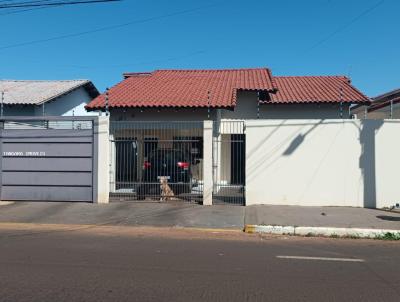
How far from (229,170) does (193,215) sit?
3155 mm

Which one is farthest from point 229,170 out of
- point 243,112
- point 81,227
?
point 243,112

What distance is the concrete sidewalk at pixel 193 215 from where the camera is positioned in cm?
1183

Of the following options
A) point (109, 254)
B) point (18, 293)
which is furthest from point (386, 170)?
point (18, 293)

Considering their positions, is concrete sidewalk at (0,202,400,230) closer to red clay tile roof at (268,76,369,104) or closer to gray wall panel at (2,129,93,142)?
gray wall panel at (2,129,93,142)

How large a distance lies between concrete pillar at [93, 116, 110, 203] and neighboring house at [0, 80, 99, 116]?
810 centimetres

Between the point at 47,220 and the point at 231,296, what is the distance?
7.74 m

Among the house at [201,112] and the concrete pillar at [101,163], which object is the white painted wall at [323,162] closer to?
the house at [201,112]

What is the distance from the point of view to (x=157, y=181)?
1556 cm

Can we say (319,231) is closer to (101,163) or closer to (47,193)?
(101,163)

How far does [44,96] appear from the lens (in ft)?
80.5

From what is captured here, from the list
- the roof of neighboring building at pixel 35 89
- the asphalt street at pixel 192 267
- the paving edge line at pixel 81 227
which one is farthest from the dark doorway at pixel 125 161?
the roof of neighboring building at pixel 35 89

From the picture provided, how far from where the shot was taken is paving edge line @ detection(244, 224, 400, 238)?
1078cm

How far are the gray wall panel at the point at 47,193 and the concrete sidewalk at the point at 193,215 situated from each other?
0.38m

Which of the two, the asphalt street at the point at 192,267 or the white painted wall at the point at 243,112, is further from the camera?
the white painted wall at the point at 243,112
